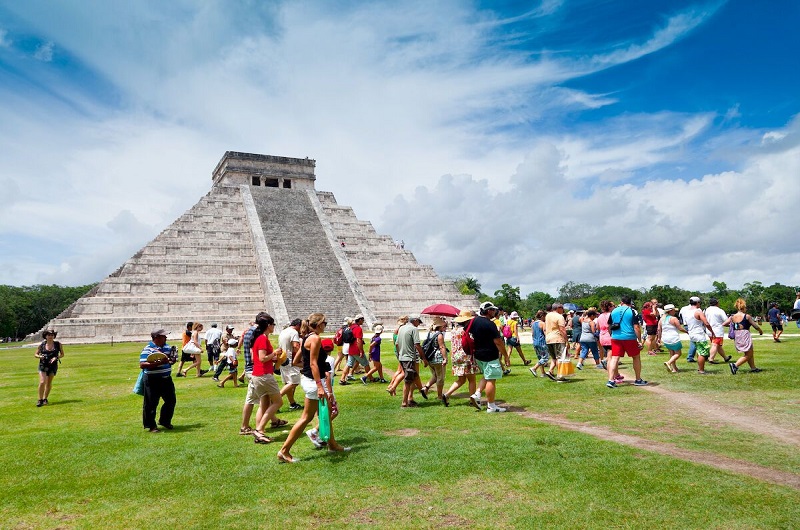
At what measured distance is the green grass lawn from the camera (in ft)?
14.9

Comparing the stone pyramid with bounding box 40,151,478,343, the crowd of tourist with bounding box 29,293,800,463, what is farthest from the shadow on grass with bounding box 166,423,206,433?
the stone pyramid with bounding box 40,151,478,343

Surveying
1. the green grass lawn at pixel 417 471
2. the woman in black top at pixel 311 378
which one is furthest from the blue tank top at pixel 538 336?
the woman in black top at pixel 311 378

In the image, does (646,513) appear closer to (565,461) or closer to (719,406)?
(565,461)

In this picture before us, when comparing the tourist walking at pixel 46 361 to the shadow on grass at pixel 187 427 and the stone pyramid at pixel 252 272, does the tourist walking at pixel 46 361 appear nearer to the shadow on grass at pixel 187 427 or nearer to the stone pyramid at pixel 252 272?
the shadow on grass at pixel 187 427

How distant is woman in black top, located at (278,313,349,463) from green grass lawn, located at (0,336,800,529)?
22 centimetres

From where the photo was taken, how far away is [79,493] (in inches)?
215

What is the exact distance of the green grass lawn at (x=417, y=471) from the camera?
14.9 feet

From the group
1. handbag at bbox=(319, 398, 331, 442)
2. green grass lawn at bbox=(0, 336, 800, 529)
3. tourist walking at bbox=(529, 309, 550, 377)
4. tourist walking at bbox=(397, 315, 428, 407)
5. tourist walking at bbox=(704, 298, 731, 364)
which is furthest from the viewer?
tourist walking at bbox=(529, 309, 550, 377)

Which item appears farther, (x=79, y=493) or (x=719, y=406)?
(x=719, y=406)

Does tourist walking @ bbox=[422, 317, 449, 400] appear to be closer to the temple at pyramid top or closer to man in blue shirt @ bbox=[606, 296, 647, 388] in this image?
man in blue shirt @ bbox=[606, 296, 647, 388]

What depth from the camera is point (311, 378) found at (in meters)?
6.49

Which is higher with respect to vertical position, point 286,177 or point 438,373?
point 286,177

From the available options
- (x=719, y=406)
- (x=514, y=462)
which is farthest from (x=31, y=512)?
(x=719, y=406)

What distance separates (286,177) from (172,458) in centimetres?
4493
